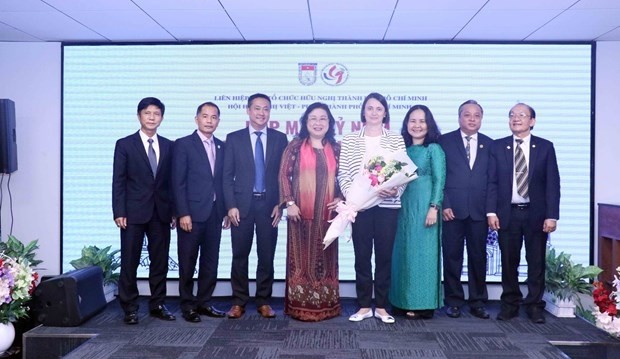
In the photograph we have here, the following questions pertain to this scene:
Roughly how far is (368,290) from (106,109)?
9.23ft

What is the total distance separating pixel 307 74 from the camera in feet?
16.4

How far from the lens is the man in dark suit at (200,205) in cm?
396

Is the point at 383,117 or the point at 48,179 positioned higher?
the point at 383,117

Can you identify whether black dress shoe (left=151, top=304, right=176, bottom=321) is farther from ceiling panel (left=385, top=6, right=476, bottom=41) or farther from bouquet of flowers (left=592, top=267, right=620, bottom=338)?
bouquet of flowers (left=592, top=267, right=620, bottom=338)

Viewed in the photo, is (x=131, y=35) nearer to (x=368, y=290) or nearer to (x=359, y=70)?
(x=359, y=70)

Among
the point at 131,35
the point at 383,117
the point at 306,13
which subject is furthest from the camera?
the point at 131,35

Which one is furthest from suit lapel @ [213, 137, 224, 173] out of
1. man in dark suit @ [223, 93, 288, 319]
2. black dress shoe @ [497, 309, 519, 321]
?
black dress shoe @ [497, 309, 519, 321]

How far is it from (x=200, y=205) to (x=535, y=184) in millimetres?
2344

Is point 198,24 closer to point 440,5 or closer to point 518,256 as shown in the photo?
point 440,5

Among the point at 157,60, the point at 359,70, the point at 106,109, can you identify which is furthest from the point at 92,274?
the point at 359,70

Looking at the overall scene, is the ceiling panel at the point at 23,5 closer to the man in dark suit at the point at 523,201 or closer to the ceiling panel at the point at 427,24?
the ceiling panel at the point at 427,24

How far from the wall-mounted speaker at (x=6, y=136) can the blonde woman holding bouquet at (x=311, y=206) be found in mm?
2454

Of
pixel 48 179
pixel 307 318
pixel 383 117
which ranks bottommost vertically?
pixel 307 318

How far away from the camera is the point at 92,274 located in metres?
4.20
